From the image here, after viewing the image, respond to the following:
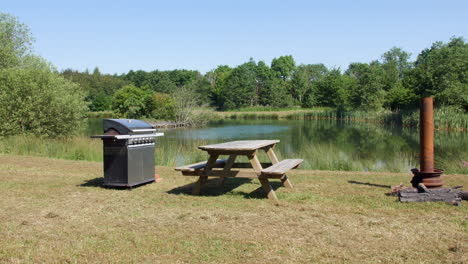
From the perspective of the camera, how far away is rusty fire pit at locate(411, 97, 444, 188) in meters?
5.91

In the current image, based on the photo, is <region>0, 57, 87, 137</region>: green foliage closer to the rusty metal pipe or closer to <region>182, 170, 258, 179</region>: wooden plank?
<region>182, 170, 258, 179</region>: wooden plank

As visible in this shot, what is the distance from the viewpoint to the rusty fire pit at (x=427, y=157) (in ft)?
19.4

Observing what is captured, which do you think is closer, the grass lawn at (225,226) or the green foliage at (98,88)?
the grass lawn at (225,226)

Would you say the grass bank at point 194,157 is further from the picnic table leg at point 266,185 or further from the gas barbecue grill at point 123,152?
the picnic table leg at point 266,185

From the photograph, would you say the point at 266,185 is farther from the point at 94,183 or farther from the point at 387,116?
the point at 387,116

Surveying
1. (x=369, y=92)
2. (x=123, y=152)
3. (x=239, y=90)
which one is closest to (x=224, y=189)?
(x=123, y=152)

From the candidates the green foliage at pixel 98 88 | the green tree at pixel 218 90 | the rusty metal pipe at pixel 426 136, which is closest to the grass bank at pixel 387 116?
the green tree at pixel 218 90

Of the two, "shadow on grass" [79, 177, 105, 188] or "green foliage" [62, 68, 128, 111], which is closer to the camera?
"shadow on grass" [79, 177, 105, 188]

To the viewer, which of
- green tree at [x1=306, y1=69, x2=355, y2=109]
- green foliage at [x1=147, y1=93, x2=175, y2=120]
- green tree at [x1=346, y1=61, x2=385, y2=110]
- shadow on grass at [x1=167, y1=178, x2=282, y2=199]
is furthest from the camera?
green tree at [x1=306, y1=69, x2=355, y2=109]

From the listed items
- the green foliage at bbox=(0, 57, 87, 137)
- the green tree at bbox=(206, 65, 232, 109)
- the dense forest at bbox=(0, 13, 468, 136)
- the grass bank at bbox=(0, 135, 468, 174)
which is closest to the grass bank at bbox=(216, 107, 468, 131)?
the dense forest at bbox=(0, 13, 468, 136)

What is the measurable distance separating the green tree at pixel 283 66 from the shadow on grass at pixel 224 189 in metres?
97.8

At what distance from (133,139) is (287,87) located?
7440 centimetres

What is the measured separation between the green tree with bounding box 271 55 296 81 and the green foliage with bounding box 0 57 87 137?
291 ft

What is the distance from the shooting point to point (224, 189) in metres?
6.94
